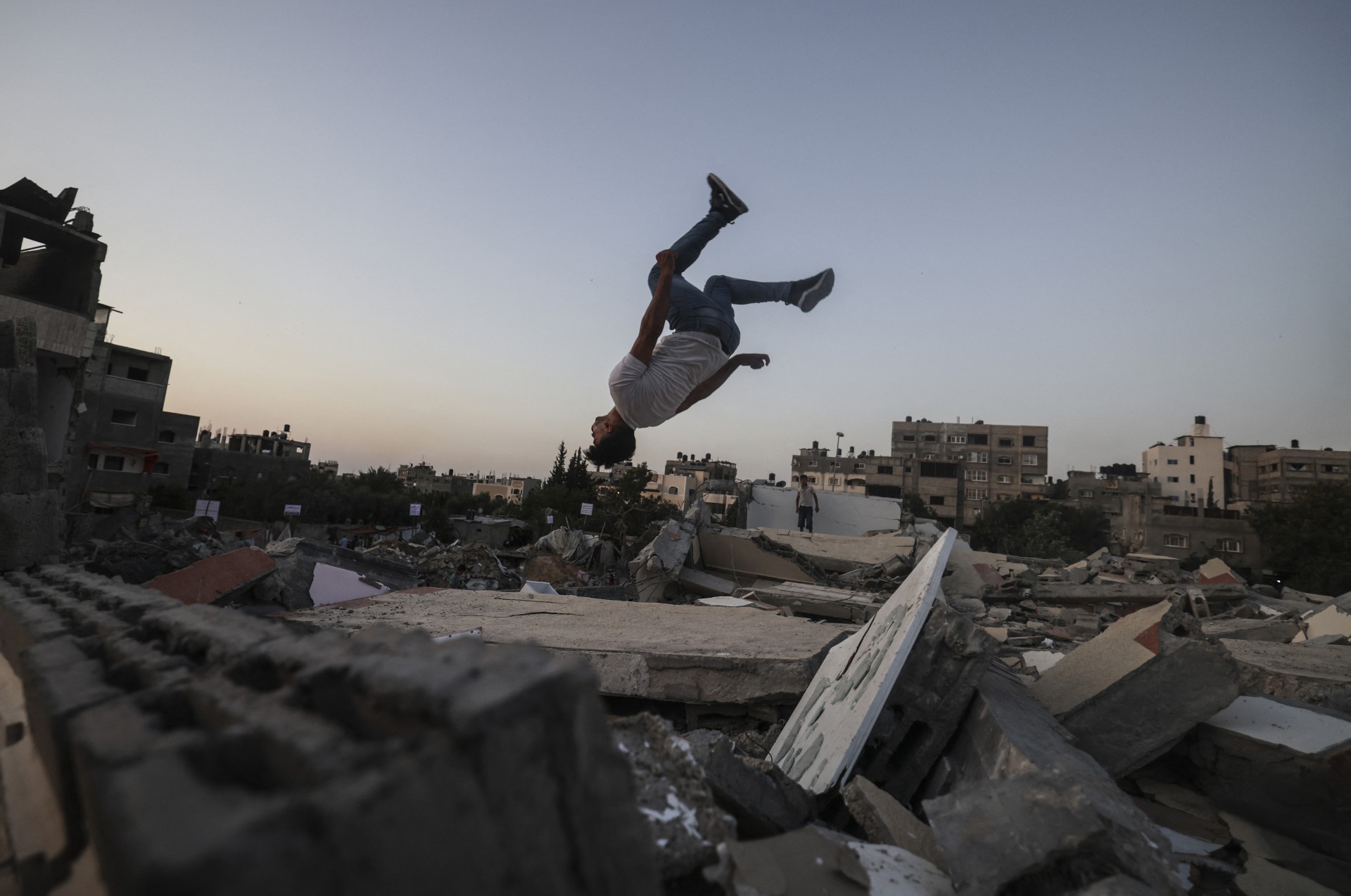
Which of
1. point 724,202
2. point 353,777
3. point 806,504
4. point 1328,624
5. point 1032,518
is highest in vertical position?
point 724,202

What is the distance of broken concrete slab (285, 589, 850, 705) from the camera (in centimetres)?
279

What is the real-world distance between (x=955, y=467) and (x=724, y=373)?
5714 cm

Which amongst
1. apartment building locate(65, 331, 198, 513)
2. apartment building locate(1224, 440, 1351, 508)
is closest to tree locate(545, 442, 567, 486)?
apartment building locate(65, 331, 198, 513)

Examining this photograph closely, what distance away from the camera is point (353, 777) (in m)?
0.56

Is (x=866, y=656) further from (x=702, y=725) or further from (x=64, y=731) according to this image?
(x=64, y=731)

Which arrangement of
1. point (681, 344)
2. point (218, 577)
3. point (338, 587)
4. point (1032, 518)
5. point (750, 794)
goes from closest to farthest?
1. point (750, 794)
2. point (681, 344)
3. point (218, 577)
4. point (338, 587)
5. point (1032, 518)

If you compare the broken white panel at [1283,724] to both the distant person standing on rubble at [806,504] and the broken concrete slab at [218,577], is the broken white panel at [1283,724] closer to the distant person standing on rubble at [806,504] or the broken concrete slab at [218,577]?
the broken concrete slab at [218,577]

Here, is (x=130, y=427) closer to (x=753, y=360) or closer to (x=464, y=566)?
(x=464, y=566)

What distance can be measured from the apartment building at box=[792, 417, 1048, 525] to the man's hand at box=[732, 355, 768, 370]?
2102 inches

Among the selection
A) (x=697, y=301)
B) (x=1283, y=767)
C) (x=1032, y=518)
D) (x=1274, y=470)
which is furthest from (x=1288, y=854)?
(x=1274, y=470)

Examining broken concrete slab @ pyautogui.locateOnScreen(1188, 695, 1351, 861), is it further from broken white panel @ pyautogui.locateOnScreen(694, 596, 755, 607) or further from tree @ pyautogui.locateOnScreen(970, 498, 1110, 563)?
tree @ pyautogui.locateOnScreen(970, 498, 1110, 563)

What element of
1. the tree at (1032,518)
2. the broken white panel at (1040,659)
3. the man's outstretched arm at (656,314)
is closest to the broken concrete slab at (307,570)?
the man's outstretched arm at (656,314)

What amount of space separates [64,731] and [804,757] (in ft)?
6.48

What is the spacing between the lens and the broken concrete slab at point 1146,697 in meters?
2.30
